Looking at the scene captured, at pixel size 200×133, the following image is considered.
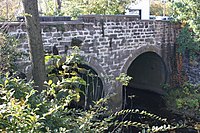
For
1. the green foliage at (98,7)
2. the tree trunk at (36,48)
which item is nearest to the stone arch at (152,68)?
the green foliage at (98,7)

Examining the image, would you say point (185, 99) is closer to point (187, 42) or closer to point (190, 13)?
point (187, 42)

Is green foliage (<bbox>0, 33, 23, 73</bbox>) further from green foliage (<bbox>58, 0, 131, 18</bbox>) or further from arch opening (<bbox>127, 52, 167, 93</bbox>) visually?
arch opening (<bbox>127, 52, 167, 93</bbox>)

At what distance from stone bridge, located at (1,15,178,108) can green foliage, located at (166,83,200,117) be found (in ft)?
3.12

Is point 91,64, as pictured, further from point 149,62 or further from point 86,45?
point 149,62

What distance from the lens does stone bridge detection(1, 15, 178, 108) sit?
6891mm

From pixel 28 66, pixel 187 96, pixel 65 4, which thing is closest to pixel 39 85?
pixel 28 66

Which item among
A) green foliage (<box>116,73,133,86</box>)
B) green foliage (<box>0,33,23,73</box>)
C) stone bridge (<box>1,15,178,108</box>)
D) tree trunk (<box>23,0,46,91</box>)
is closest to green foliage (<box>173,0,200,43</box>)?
stone bridge (<box>1,15,178,108</box>)

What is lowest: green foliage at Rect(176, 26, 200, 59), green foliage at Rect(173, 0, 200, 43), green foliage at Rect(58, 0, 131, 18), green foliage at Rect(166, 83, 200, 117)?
green foliage at Rect(166, 83, 200, 117)

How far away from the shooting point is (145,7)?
17.7 metres

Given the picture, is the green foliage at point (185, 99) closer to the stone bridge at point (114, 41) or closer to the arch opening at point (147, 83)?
the arch opening at point (147, 83)

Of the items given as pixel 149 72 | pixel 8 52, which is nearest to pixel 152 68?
pixel 149 72

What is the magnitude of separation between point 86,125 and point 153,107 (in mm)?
8031

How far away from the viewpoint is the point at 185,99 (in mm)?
9500

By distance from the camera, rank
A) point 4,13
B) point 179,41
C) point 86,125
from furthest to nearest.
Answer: point 179,41, point 4,13, point 86,125
